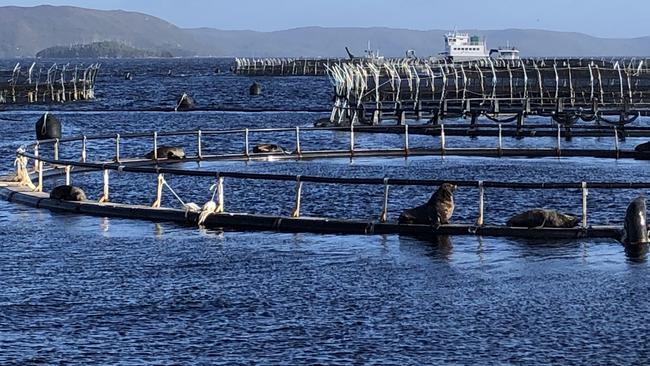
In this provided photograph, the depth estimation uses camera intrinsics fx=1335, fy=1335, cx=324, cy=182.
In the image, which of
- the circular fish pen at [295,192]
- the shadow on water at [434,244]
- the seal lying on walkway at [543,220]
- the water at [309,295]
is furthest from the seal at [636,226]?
the shadow on water at [434,244]

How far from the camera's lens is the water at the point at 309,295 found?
19.2 meters

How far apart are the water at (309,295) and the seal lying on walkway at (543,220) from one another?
92 centimetres

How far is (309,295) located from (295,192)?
19365 millimetres

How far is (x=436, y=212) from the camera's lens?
3055 cm

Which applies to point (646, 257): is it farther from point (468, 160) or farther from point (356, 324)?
point (468, 160)

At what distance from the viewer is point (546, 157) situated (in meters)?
53.8

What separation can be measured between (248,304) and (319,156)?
30.3 meters

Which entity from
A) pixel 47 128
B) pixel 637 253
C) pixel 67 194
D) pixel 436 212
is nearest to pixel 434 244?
pixel 436 212

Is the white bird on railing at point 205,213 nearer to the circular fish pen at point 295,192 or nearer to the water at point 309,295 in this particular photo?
the circular fish pen at point 295,192

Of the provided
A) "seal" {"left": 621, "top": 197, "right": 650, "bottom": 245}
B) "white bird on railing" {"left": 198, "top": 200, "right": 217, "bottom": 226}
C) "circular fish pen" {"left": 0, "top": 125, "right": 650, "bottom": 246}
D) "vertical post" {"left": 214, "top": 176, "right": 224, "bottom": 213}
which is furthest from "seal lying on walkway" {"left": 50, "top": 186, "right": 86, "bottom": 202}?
"seal" {"left": 621, "top": 197, "right": 650, "bottom": 245}

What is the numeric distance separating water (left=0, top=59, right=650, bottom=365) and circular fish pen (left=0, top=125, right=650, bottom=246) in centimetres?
52

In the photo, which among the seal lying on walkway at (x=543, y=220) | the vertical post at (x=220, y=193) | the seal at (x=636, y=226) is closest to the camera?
the seal at (x=636, y=226)

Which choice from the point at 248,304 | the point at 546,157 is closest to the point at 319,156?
the point at 546,157

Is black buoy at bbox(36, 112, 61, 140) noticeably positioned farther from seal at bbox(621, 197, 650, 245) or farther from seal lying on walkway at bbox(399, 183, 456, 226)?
seal at bbox(621, 197, 650, 245)
